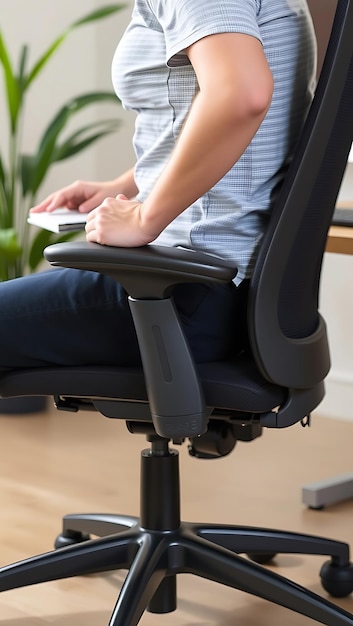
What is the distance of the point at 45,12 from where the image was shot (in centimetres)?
334

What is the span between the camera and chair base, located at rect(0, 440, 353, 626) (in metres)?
1.49

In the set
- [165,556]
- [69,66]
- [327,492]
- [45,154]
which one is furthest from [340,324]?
[165,556]

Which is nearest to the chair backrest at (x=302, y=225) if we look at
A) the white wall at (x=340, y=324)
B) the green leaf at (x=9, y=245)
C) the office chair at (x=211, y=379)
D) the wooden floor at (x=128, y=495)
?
the office chair at (x=211, y=379)

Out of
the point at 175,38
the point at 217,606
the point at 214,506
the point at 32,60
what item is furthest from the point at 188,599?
the point at 32,60

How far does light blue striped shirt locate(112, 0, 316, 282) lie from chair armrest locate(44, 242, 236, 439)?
0.12m

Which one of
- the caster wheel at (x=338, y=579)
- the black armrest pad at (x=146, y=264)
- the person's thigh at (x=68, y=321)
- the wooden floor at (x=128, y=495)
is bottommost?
the wooden floor at (x=128, y=495)

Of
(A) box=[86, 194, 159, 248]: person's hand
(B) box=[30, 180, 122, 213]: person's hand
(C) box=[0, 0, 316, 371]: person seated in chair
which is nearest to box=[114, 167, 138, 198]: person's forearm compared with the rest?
(B) box=[30, 180, 122, 213]: person's hand

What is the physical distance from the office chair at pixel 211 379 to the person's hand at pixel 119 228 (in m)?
0.03

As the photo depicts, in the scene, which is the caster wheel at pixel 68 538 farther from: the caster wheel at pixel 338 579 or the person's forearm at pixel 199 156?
the person's forearm at pixel 199 156

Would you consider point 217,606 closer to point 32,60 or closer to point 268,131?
point 268,131

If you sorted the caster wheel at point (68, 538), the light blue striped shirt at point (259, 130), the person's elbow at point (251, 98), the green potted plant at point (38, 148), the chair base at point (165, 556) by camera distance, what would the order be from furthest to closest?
the green potted plant at point (38, 148), the caster wheel at point (68, 538), the chair base at point (165, 556), the light blue striped shirt at point (259, 130), the person's elbow at point (251, 98)

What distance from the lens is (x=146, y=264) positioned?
1.28m

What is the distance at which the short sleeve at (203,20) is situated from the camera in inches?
50.0

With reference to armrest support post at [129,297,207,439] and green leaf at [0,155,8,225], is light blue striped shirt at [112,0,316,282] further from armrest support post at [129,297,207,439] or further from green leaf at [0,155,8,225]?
green leaf at [0,155,8,225]
